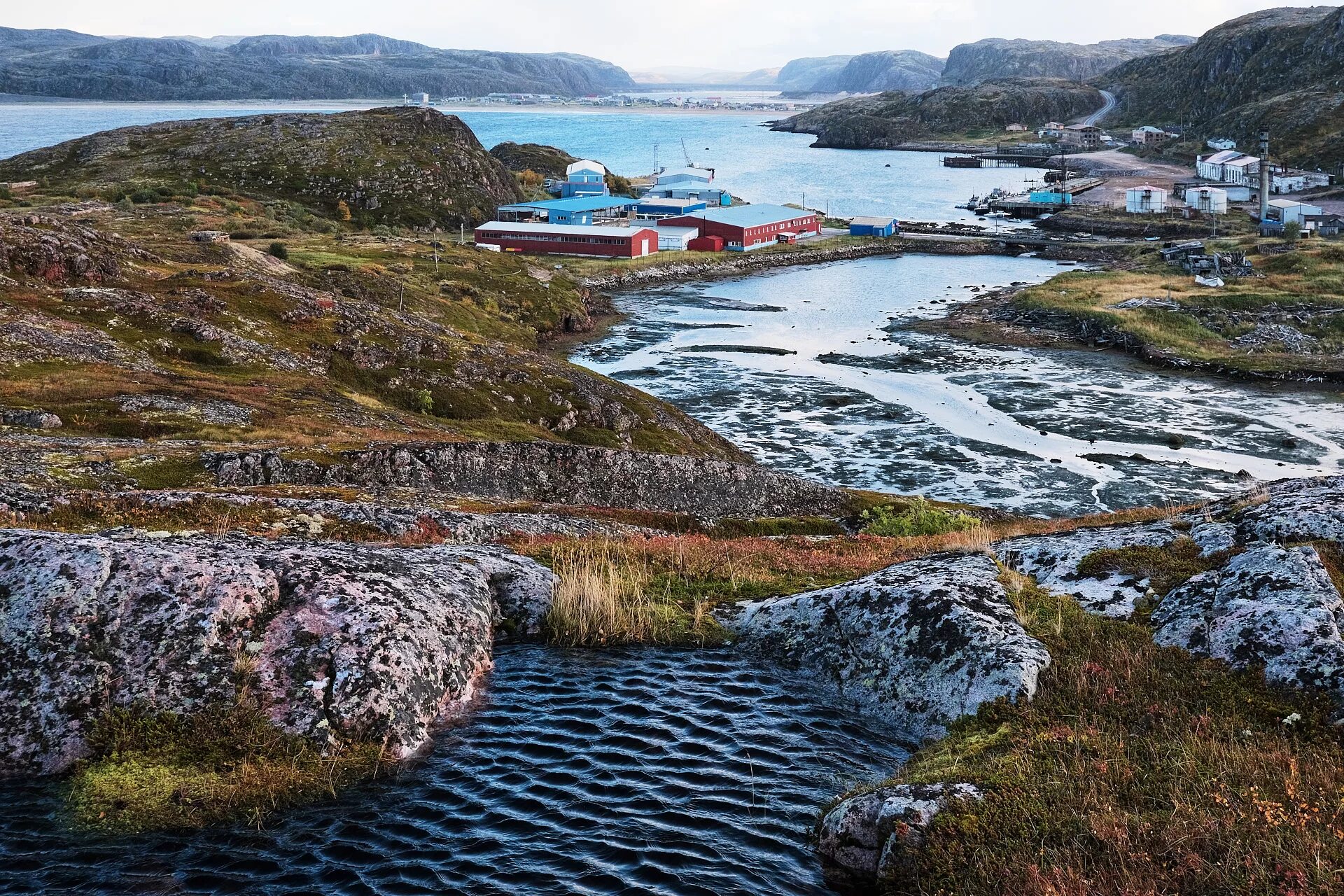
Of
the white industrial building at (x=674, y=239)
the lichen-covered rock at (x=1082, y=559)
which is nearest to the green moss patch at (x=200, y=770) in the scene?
the lichen-covered rock at (x=1082, y=559)

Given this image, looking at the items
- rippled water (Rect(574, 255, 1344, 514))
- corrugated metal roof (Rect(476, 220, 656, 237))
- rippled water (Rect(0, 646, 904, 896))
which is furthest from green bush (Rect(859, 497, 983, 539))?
corrugated metal roof (Rect(476, 220, 656, 237))

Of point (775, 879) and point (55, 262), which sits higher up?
point (55, 262)

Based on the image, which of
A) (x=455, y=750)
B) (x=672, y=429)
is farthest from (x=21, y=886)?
(x=672, y=429)

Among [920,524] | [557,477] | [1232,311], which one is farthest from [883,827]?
[1232,311]

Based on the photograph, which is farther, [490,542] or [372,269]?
[372,269]

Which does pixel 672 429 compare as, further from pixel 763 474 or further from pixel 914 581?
pixel 914 581
